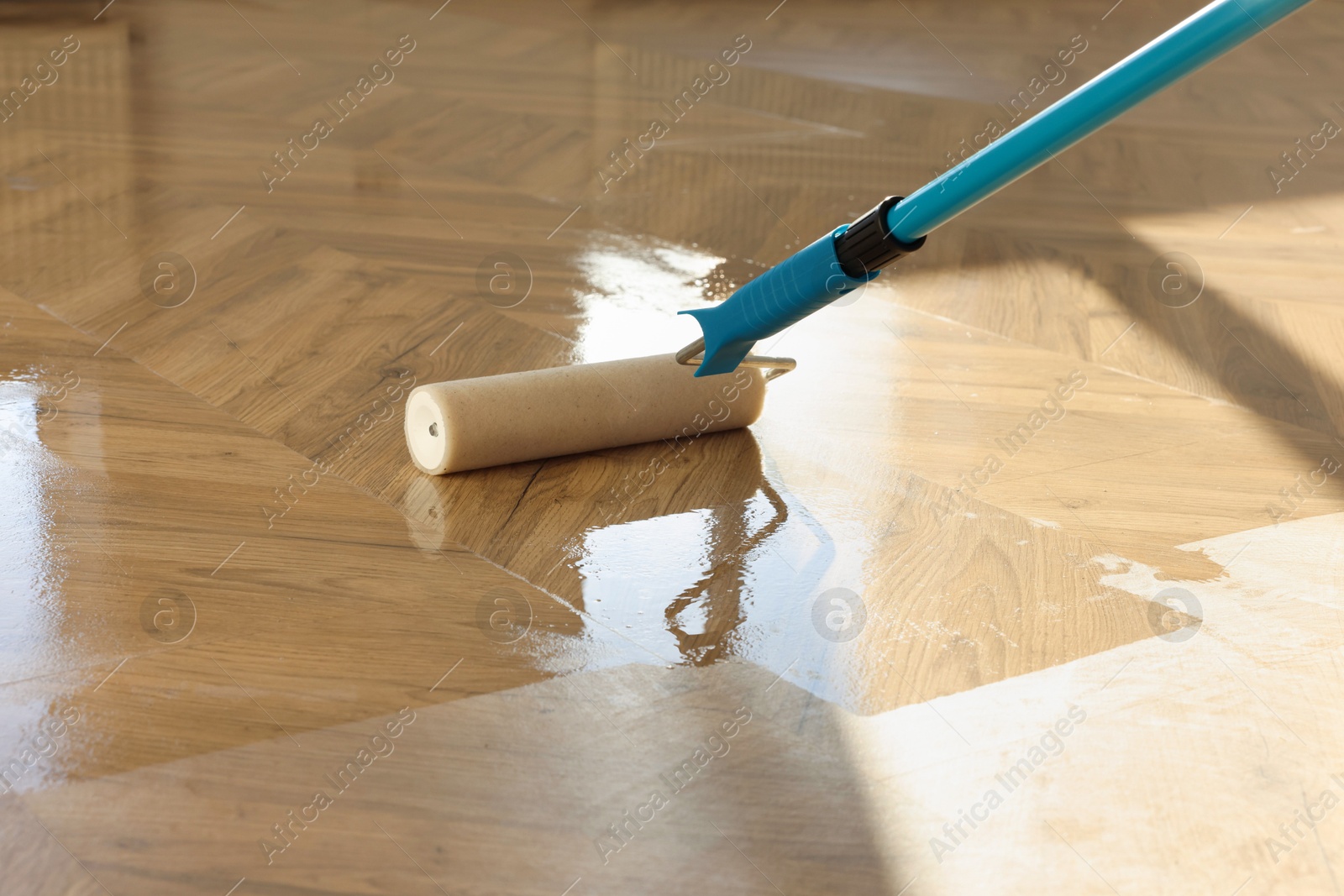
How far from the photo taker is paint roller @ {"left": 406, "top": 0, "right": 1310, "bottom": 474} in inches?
42.1

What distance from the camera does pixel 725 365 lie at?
1.54 metres

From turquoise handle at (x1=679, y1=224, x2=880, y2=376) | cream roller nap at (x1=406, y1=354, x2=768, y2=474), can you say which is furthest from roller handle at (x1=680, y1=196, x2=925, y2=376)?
cream roller nap at (x1=406, y1=354, x2=768, y2=474)

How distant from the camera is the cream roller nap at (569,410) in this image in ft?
5.10

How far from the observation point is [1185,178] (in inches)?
130

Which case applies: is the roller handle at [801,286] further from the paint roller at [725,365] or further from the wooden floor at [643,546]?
the wooden floor at [643,546]

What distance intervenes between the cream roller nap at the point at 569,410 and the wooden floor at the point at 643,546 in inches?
1.7

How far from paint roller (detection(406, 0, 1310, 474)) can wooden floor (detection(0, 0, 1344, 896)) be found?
5 cm

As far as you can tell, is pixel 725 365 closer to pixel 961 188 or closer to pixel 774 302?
pixel 774 302

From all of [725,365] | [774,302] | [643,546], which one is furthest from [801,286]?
[643,546]

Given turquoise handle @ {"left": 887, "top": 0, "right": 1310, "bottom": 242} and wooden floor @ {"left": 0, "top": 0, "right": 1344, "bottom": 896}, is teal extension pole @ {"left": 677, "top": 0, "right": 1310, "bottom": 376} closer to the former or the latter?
turquoise handle @ {"left": 887, "top": 0, "right": 1310, "bottom": 242}

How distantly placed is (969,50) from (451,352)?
3.49m

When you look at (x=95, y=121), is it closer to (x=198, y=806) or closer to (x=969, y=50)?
(x=198, y=806)

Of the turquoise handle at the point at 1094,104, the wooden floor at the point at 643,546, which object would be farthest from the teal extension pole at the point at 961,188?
the wooden floor at the point at 643,546

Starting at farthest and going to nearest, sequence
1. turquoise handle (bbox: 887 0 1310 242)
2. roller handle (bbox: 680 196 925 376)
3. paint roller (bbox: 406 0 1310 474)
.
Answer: roller handle (bbox: 680 196 925 376) → paint roller (bbox: 406 0 1310 474) → turquoise handle (bbox: 887 0 1310 242)
